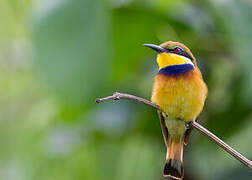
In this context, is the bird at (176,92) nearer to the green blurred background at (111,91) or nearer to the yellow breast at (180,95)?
the yellow breast at (180,95)

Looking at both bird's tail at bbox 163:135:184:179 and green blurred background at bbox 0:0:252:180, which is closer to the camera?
bird's tail at bbox 163:135:184:179

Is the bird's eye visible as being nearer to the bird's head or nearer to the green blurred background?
the bird's head

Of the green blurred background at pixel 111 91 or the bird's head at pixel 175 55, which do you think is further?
the green blurred background at pixel 111 91

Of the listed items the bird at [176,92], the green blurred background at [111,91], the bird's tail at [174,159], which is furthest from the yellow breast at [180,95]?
the green blurred background at [111,91]


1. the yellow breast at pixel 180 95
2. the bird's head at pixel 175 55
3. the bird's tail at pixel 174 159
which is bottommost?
the bird's tail at pixel 174 159

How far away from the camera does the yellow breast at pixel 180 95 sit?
1633 mm

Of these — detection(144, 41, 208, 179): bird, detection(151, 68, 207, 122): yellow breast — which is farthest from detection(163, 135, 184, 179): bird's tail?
detection(151, 68, 207, 122): yellow breast

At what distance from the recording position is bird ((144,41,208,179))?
164 centimetres

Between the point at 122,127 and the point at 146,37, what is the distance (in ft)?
1.35

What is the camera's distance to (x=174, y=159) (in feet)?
5.76

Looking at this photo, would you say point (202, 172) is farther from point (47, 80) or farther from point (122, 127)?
point (47, 80)

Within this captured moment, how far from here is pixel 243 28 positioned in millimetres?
1999

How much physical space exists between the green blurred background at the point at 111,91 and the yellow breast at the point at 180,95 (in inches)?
16.7

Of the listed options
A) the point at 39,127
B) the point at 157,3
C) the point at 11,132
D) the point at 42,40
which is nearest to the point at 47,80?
the point at 42,40
